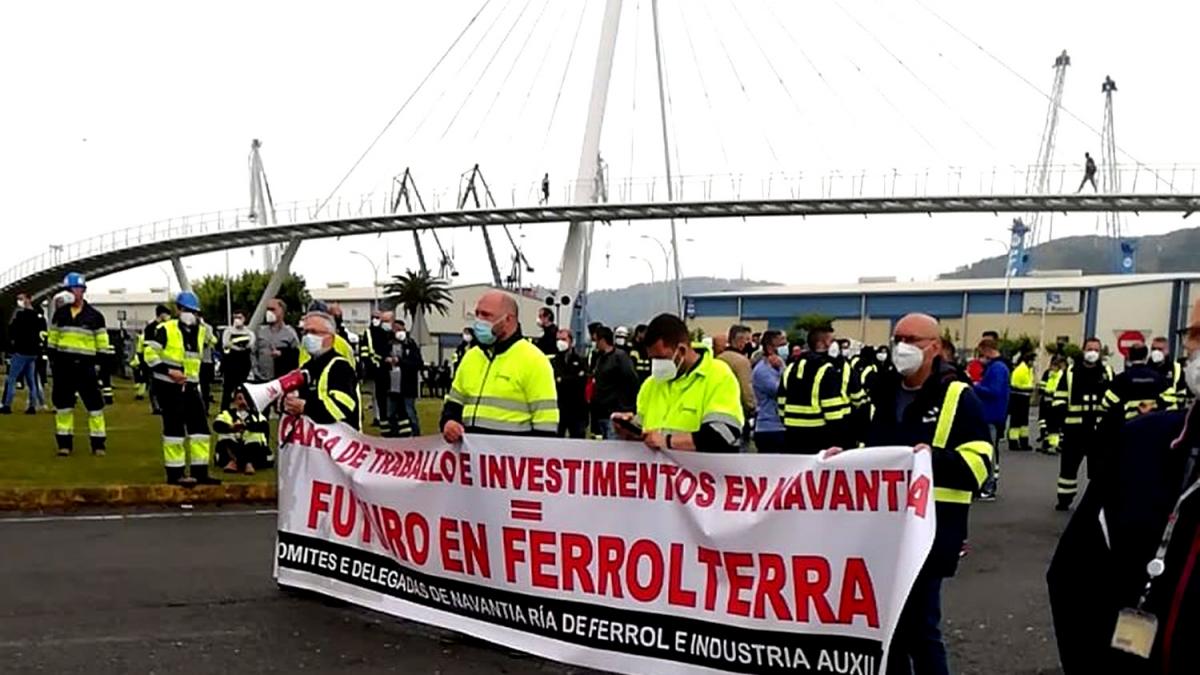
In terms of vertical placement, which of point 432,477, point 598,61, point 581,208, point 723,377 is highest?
point 598,61

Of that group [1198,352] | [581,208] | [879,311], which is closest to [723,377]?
[1198,352]

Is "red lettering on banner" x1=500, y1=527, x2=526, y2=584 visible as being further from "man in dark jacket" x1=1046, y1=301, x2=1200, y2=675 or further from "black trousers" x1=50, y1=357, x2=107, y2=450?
"black trousers" x1=50, y1=357, x2=107, y2=450

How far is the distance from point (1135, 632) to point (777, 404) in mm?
9683

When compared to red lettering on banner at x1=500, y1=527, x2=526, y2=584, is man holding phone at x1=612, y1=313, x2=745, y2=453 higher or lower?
higher

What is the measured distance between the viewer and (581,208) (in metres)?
54.2

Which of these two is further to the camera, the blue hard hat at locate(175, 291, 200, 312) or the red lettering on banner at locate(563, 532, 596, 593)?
the blue hard hat at locate(175, 291, 200, 312)

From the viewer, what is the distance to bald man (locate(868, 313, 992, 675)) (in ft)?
15.4

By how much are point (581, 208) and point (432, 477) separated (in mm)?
48634

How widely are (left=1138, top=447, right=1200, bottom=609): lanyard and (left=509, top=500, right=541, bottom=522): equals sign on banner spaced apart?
3.71 meters

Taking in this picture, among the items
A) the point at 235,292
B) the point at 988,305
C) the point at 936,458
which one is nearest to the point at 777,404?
the point at 936,458

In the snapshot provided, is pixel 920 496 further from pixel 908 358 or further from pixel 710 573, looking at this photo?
pixel 710 573

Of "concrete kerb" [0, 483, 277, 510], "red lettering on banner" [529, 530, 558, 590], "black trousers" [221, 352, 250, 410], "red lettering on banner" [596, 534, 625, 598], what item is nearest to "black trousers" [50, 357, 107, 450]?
"black trousers" [221, 352, 250, 410]

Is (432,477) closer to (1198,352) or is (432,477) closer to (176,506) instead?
(1198,352)

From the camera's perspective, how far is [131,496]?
981 centimetres
